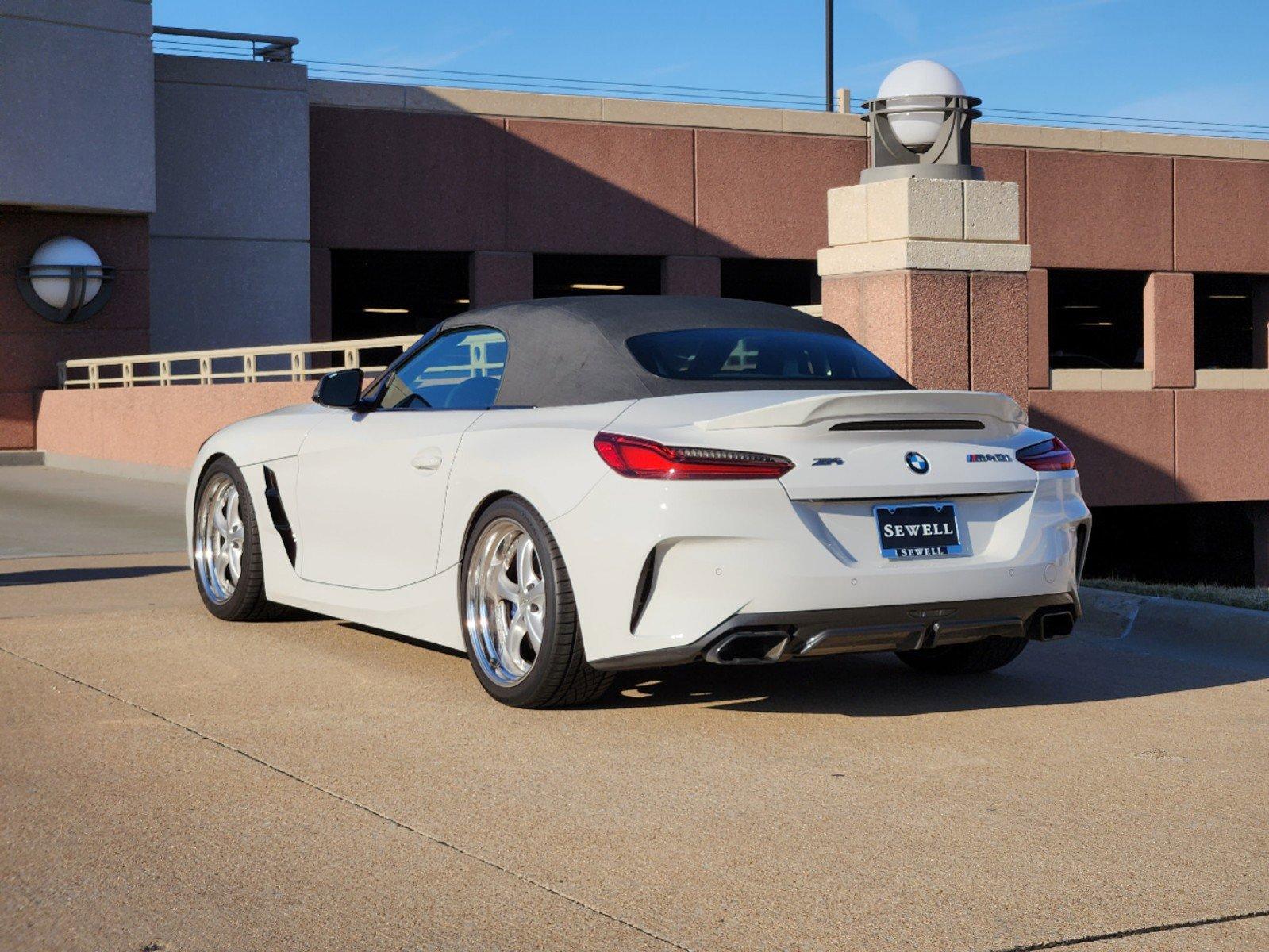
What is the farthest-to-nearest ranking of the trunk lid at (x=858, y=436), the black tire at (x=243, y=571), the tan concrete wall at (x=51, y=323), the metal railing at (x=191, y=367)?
the tan concrete wall at (x=51, y=323)
the metal railing at (x=191, y=367)
the black tire at (x=243, y=571)
the trunk lid at (x=858, y=436)

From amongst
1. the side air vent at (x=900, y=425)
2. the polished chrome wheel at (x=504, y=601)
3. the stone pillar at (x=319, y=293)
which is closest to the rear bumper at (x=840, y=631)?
the polished chrome wheel at (x=504, y=601)

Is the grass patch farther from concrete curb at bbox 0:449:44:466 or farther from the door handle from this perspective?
concrete curb at bbox 0:449:44:466

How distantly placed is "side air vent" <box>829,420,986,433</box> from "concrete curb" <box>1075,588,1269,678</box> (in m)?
2.27

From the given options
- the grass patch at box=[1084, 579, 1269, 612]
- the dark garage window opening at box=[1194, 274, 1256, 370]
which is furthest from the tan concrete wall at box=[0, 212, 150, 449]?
the dark garage window opening at box=[1194, 274, 1256, 370]

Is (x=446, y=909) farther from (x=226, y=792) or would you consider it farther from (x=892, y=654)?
(x=892, y=654)

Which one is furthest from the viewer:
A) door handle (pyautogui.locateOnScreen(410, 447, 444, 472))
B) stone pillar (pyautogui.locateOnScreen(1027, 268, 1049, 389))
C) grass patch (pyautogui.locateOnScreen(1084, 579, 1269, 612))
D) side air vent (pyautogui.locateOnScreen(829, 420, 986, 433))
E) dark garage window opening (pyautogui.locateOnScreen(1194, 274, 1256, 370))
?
dark garage window opening (pyautogui.locateOnScreen(1194, 274, 1256, 370))

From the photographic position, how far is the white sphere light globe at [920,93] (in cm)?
1177

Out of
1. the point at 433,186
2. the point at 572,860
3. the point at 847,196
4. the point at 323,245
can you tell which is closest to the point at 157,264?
the point at 323,245

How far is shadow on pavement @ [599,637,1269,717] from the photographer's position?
21.3 ft

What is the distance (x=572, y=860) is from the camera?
4336mm

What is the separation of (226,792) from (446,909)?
1330 mm

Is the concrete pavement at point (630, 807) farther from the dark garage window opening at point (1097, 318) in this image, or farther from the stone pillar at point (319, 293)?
the dark garage window opening at point (1097, 318)

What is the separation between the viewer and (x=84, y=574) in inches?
424

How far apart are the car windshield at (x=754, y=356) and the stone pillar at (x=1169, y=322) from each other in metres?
23.1
